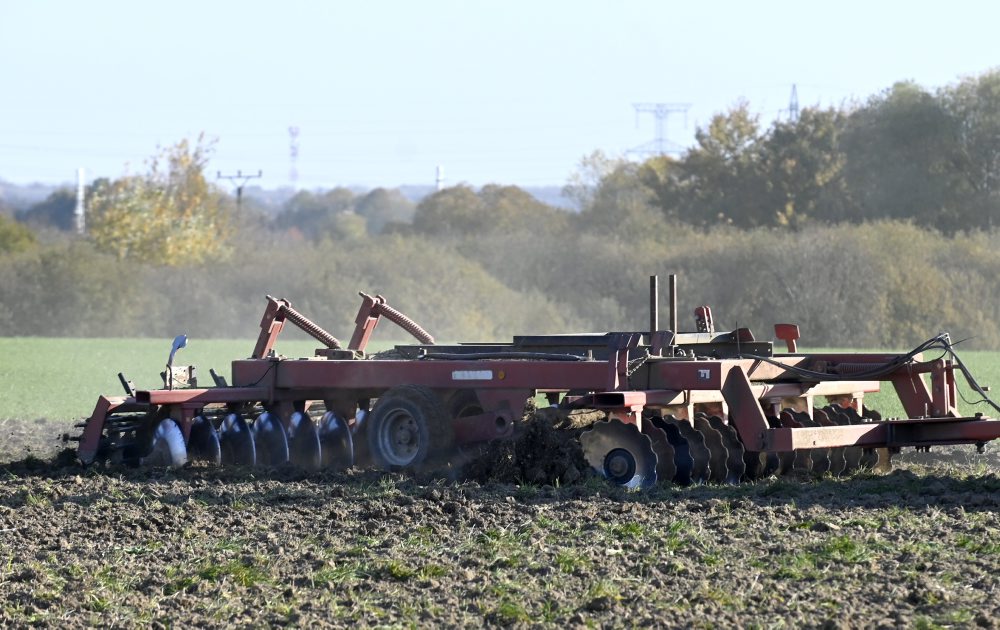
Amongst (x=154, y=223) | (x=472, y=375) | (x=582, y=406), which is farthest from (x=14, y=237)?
(x=582, y=406)

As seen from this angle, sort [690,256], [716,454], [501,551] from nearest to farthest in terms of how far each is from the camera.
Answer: [501,551]
[716,454]
[690,256]

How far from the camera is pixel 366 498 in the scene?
941 cm

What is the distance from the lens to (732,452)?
33.7ft

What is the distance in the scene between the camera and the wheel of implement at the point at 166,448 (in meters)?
11.3

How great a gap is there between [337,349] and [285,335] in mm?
33978

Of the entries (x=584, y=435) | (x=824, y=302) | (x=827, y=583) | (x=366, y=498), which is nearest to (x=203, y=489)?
(x=366, y=498)

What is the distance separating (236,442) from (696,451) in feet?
12.6

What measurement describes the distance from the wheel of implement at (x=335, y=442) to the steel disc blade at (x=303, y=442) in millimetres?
53

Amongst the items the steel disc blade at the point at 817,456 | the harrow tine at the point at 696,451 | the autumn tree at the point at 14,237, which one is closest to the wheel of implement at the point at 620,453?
the harrow tine at the point at 696,451

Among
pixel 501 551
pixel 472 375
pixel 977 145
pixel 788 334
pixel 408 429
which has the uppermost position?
pixel 977 145

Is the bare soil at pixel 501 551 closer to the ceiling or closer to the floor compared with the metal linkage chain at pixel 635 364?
closer to the floor

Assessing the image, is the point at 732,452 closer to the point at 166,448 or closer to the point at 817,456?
the point at 817,456

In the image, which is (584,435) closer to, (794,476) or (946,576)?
(794,476)

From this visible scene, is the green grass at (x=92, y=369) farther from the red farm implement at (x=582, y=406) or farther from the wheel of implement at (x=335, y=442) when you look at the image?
the wheel of implement at (x=335, y=442)
